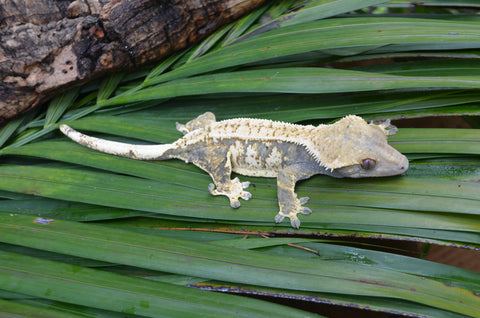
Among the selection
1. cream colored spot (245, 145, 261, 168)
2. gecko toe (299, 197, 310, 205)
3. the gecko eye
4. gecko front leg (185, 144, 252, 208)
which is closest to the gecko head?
the gecko eye

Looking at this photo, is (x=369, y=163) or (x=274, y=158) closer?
(x=369, y=163)

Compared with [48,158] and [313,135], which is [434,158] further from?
[48,158]

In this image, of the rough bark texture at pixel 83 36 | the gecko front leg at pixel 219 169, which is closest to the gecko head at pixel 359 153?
the gecko front leg at pixel 219 169

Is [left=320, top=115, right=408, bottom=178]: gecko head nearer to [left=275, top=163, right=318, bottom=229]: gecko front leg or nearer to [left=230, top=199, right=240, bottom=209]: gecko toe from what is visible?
[left=275, top=163, right=318, bottom=229]: gecko front leg

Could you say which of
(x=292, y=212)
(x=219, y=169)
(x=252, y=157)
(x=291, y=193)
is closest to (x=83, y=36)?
(x=219, y=169)

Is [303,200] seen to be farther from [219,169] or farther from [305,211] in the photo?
[219,169]

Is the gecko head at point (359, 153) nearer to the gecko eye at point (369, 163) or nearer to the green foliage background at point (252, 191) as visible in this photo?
the gecko eye at point (369, 163)
